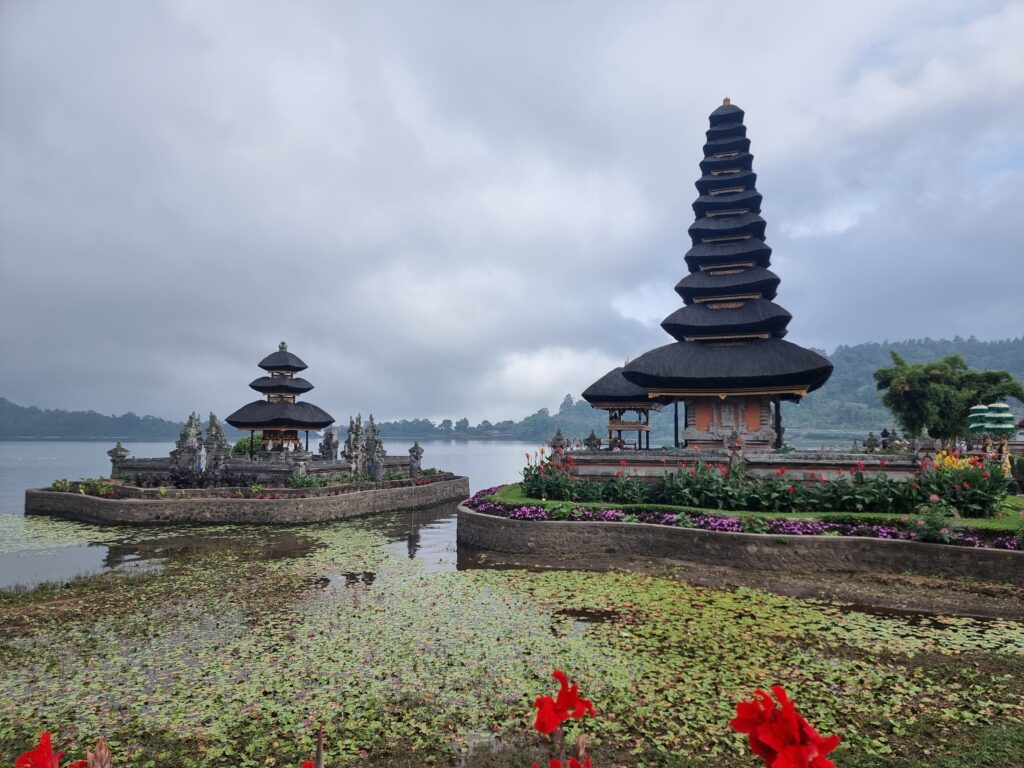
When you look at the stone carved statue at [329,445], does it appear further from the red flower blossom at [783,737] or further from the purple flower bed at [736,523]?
the red flower blossom at [783,737]

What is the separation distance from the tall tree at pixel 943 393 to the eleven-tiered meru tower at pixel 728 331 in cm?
1557

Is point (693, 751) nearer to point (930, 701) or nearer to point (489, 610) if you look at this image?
point (930, 701)

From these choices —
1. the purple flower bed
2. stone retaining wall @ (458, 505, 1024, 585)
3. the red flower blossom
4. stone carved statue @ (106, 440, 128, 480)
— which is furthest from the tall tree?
stone carved statue @ (106, 440, 128, 480)

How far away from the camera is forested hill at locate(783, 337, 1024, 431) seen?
12988 cm

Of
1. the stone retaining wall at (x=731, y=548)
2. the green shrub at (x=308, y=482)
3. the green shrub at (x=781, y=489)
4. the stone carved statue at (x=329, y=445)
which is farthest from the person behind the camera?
the stone carved statue at (x=329, y=445)

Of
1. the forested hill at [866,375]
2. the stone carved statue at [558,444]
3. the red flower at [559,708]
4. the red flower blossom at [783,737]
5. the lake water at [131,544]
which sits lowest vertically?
the lake water at [131,544]

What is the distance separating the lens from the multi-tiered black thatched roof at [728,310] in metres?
23.2

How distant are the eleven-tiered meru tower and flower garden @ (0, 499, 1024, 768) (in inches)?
521

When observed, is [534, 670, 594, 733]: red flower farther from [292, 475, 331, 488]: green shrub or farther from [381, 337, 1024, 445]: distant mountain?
[381, 337, 1024, 445]: distant mountain

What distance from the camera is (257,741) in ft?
18.6

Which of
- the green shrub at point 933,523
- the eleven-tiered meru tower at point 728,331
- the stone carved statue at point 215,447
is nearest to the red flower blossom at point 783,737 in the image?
the green shrub at point 933,523

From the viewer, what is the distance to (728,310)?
85.5 ft

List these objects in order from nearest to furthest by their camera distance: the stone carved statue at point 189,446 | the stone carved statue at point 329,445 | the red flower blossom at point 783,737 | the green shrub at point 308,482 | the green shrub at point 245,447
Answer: the red flower blossom at point 783,737 → the green shrub at point 308,482 → the stone carved statue at point 189,446 → the green shrub at point 245,447 → the stone carved statue at point 329,445

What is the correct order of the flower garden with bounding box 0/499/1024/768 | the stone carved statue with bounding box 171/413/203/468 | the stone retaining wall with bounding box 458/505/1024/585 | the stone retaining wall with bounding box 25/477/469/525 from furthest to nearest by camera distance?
the stone carved statue with bounding box 171/413/203/468 → the stone retaining wall with bounding box 25/477/469/525 → the stone retaining wall with bounding box 458/505/1024/585 → the flower garden with bounding box 0/499/1024/768
